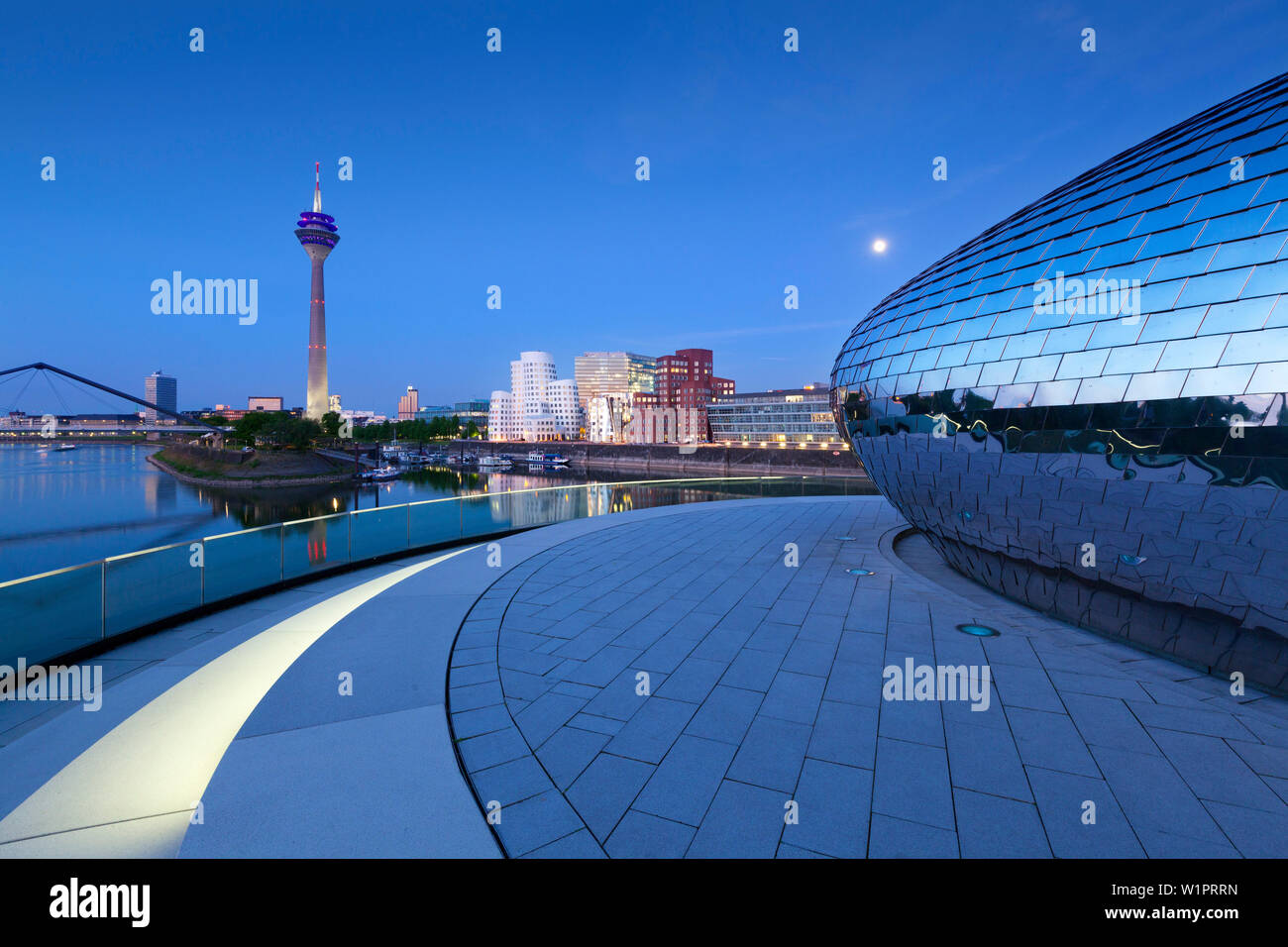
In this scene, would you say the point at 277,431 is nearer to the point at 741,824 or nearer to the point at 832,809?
the point at 741,824

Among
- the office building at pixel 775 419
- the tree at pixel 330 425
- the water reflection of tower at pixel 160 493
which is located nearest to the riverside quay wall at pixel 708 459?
the office building at pixel 775 419

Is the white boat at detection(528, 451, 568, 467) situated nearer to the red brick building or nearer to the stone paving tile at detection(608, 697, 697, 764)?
the red brick building

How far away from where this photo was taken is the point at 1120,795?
470 cm

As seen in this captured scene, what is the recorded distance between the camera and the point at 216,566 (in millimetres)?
10656

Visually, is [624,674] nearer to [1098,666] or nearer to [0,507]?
[1098,666]

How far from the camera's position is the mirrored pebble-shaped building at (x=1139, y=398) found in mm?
6465

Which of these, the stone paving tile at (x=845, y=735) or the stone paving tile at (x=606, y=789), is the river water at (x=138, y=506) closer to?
the stone paving tile at (x=606, y=789)

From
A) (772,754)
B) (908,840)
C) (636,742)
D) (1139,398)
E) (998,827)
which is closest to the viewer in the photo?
(908,840)

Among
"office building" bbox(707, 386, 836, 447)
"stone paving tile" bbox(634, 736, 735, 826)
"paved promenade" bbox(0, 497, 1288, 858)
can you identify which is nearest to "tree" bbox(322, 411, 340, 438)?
"office building" bbox(707, 386, 836, 447)

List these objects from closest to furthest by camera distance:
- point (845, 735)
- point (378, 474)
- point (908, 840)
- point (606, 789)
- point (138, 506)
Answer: point (908, 840)
point (606, 789)
point (845, 735)
point (138, 506)
point (378, 474)

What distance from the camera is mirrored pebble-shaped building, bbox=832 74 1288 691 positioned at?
21.2 feet

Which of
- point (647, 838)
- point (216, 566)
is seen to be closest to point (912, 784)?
point (647, 838)

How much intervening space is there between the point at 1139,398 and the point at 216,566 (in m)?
14.8

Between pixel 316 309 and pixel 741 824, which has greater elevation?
pixel 316 309
